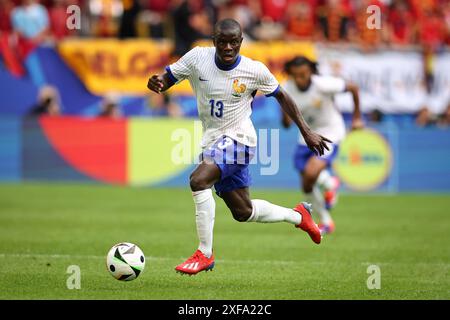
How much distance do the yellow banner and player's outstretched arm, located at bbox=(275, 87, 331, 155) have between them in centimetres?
1276

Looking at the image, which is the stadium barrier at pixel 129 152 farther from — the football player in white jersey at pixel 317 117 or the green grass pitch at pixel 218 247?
the football player in white jersey at pixel 317 117

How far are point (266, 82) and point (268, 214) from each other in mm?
1394

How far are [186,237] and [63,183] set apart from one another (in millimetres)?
7760

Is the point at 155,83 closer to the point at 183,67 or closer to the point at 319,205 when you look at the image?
the point at 183,67

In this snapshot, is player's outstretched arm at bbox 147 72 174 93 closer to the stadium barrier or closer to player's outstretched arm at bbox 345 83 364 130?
player's outstretched arm at bbox 345 83 364 130

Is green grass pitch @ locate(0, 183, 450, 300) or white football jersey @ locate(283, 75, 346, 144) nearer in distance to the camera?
green grass pitch @ locate(0, 183, 450, 300)

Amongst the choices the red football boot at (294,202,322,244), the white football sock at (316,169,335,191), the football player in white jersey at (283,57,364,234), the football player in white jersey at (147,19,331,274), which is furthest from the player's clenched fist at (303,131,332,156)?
the white football sock at (316,169,335,191)

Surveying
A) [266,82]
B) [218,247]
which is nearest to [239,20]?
[218,247]

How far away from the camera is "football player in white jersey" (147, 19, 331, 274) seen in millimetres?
9000

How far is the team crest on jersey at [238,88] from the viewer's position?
30.0 feet

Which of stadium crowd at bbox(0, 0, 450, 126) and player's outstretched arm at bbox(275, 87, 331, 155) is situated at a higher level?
stadium crowd at bbox(0, 0, 450, 126)

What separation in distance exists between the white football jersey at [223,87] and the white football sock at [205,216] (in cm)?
58

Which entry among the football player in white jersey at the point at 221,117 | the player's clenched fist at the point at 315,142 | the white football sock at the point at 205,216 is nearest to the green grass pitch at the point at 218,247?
the white football sock at the point at 205,216
